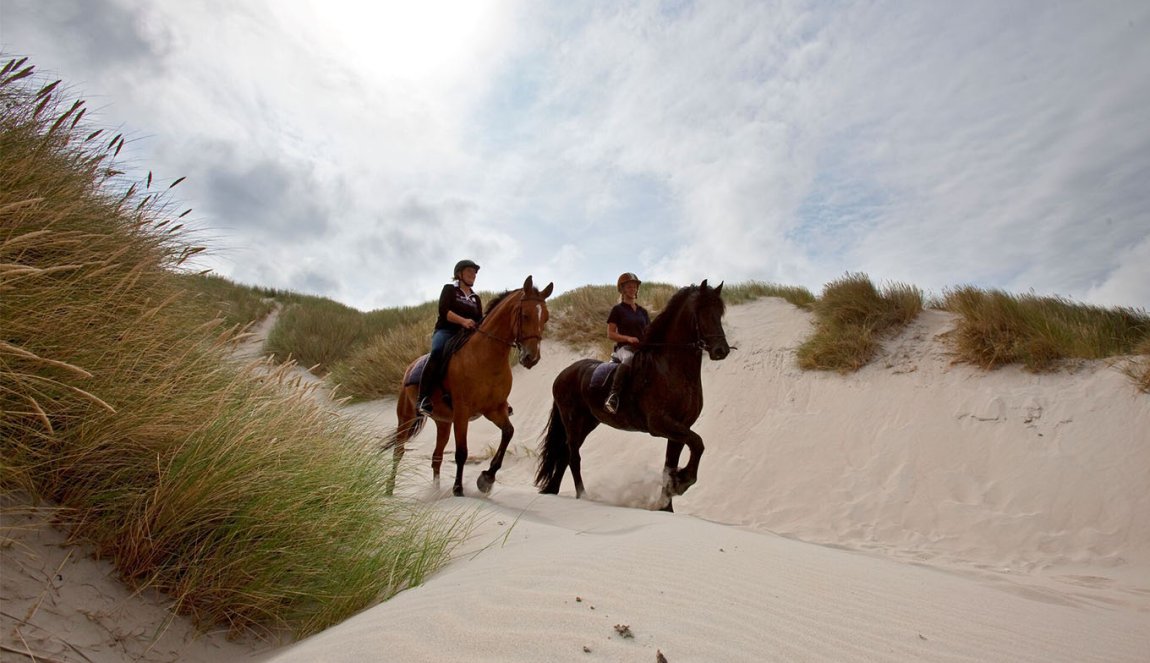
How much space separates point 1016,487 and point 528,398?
9396 mm

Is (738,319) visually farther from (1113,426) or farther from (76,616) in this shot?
(76,616)

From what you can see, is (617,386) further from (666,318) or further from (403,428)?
(403,428)

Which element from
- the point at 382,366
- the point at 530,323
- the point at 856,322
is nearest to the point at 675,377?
the point at 530,323

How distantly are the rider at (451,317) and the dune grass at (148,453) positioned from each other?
11.7ft

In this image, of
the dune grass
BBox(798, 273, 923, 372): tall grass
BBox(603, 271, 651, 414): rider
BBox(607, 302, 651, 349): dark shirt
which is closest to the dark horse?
BBox(603, 271, 651, 414): rider

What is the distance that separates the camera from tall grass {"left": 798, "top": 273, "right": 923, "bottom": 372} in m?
10.6

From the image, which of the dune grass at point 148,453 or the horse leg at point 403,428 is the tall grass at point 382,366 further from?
the dune grass at point 148,453

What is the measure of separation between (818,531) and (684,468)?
8.41 ft

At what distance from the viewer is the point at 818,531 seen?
23.7 feet

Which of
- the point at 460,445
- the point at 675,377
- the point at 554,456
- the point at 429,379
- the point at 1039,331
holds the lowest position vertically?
the point at 460,445

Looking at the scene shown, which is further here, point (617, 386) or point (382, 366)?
point (382, 366)

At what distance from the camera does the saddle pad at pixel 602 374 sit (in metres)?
6.91

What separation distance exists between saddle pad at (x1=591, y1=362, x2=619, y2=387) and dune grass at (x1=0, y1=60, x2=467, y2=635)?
12.4 ft

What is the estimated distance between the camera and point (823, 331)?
11.3 m
